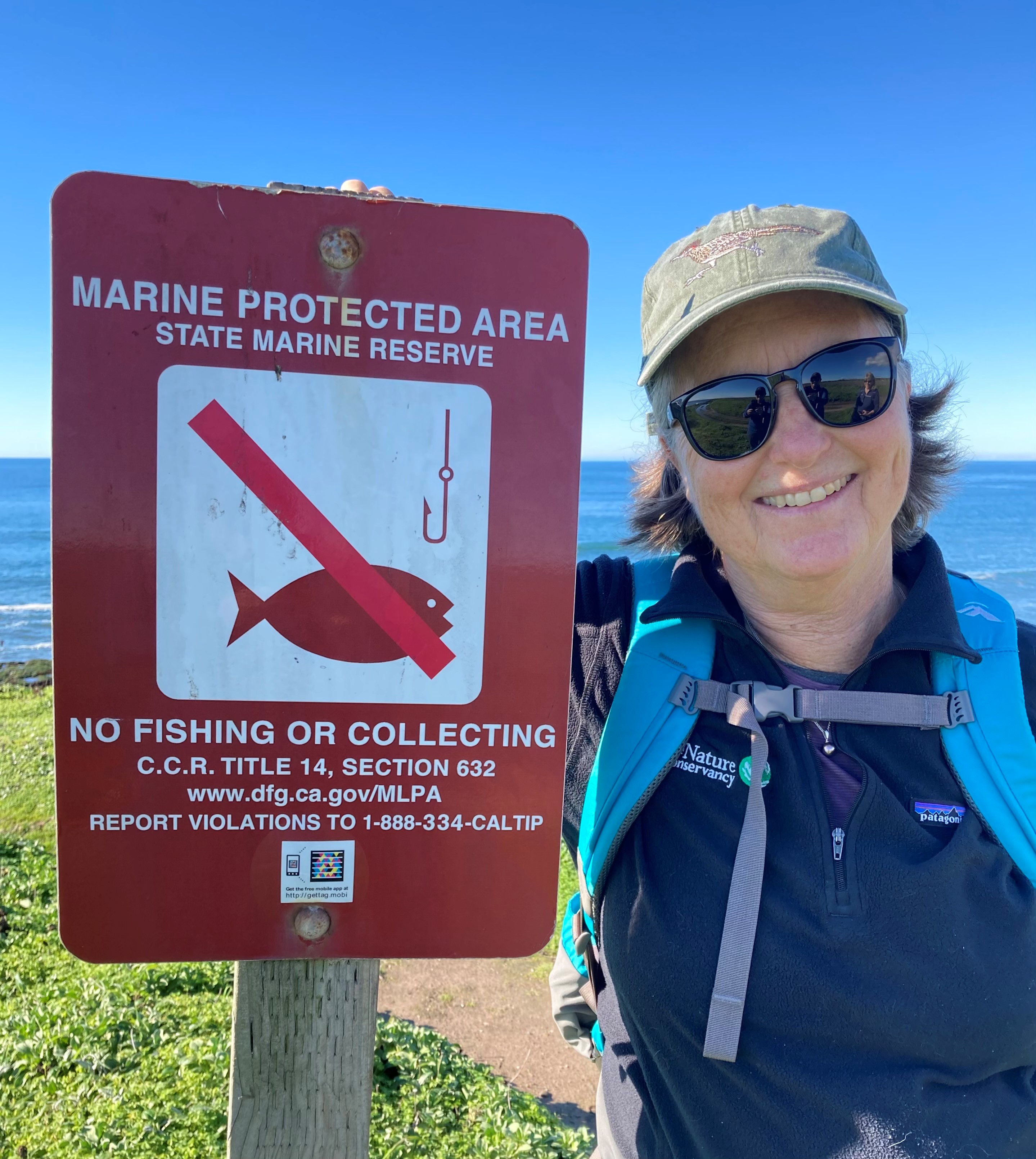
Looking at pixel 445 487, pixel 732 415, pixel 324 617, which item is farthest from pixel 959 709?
pixel 324 617

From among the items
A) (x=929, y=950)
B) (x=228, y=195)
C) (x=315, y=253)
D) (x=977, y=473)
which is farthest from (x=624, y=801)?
(x=977, y=473)

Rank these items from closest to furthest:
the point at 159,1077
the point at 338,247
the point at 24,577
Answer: the point at 338,247, the point at 159,1077, the point at 24,577

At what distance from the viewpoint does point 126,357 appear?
1.38m

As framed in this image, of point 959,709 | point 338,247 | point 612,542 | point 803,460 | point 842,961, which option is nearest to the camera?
point 338,247

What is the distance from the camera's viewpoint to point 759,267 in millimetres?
1875

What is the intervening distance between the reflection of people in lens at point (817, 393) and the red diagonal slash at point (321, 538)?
3.39ft

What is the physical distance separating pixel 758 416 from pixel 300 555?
1095mm

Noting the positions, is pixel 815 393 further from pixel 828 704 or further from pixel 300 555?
pixel 300 555

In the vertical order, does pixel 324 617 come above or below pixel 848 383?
below

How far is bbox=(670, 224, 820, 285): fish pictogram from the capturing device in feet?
6.26

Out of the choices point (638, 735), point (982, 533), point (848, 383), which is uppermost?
point (848, 383)

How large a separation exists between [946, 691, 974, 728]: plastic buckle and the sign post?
898mm

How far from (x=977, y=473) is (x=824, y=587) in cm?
16426

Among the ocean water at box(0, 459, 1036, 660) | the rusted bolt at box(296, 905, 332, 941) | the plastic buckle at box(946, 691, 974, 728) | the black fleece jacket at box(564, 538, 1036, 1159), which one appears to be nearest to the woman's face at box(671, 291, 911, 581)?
the black fleece jacket at box(564, 538, 1036, 1159)
